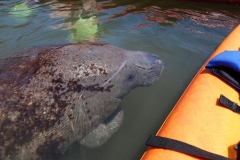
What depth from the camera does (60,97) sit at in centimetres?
316

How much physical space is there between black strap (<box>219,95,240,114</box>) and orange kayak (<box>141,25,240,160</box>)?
5 centimetres

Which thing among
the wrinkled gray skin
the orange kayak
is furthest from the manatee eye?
the orange kayak

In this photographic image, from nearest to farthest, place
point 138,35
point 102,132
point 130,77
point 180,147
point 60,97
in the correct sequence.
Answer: point 180,147
point 60,97
point 102,132
point 130,77
point 138,35

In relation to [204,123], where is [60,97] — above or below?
below

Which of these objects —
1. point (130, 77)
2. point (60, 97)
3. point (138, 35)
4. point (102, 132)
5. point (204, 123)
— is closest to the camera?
point (204, 123)

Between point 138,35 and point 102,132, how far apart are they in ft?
11.8

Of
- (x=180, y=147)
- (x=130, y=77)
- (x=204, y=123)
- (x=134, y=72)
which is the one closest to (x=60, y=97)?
(x=130, y=77)

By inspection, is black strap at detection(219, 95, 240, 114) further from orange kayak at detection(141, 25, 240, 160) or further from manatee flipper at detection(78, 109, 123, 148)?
manatee flipper at detection(78, 109, 123, 148)

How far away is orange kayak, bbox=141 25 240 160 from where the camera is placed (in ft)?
7.72

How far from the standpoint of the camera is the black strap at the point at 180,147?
7.28 ft

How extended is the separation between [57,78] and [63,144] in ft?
3.09

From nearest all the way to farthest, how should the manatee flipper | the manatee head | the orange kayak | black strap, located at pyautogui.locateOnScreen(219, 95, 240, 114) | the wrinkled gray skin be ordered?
the orange kayak → black strap, located at pyautogui.locateOnScreen(219, 95, 240, 114) → the wrinkled gray skin → the manatee flipper → the manatee head

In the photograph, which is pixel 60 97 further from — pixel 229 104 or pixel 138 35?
pixel 138 35

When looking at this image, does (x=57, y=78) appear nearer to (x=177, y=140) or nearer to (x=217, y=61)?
(x=177, y=140)
